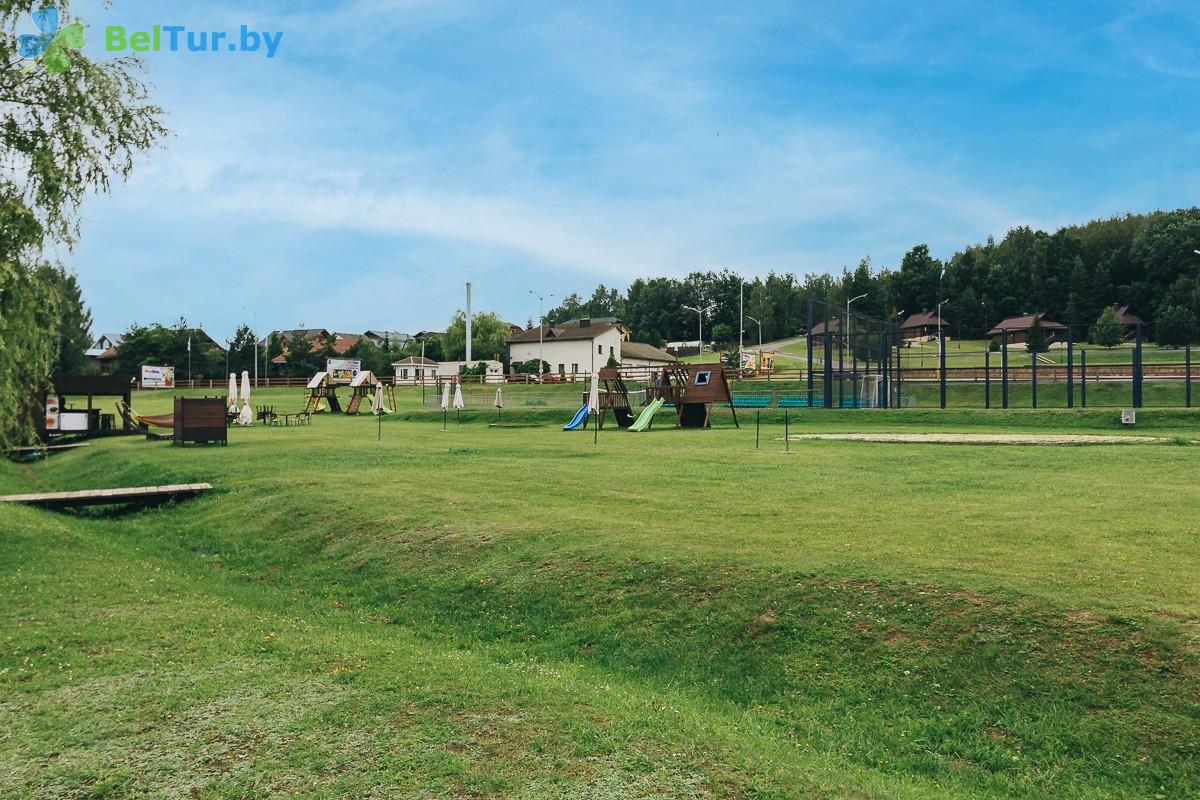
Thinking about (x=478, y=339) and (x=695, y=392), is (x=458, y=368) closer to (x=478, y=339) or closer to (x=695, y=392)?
(x=478, y=339)

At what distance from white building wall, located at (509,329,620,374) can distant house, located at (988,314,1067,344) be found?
43.4 meters

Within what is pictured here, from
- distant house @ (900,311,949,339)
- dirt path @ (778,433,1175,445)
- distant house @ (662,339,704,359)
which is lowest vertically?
dirt path @ (778,433,1175,445)

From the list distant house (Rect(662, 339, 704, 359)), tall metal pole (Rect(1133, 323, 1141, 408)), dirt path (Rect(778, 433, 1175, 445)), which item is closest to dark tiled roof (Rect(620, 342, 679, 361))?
distant house (Rect(662, 339, 704, 359))

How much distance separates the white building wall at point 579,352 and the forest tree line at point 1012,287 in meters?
29.6

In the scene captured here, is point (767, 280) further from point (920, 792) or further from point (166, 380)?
point (920, 792)

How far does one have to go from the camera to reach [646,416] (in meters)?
37.5

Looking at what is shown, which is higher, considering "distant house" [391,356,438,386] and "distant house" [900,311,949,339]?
"distant house" [900,311,949,339]

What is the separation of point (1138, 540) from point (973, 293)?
114 m

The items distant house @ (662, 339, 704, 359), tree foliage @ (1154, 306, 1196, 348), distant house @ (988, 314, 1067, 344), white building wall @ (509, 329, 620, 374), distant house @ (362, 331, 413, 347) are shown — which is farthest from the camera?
distant house @ (362, 331, 413, 347)

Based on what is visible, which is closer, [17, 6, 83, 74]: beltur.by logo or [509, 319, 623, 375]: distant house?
[17, 6, 83, 74]: beltur.by logo

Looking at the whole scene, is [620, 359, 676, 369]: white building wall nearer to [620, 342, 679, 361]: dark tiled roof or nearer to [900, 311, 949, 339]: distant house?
[620, 342, 679, 361]: dark tiled roof

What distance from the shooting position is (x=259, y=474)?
21.8m

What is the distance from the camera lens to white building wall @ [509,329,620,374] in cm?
9625

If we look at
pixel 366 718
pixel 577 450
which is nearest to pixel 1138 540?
pixel 366 718
